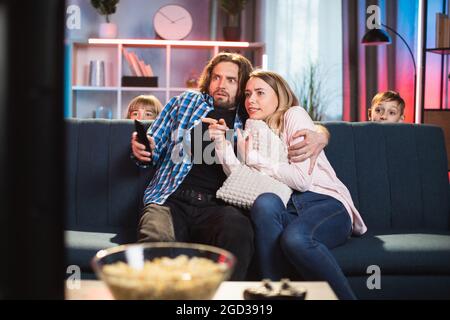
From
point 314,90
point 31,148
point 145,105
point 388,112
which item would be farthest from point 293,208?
point 314,90

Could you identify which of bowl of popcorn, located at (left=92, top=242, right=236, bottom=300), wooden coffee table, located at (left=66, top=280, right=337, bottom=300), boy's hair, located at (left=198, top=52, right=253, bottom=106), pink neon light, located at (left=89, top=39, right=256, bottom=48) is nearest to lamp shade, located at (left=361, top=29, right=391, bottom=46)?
pink neon light, located at (left=89, top=39, right=256, bottom=48)

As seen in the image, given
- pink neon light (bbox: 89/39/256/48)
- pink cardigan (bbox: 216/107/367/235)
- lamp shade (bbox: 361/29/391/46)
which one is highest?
pink neon light (bbox: 89/39/256/48)

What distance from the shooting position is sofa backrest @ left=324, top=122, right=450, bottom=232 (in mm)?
2387

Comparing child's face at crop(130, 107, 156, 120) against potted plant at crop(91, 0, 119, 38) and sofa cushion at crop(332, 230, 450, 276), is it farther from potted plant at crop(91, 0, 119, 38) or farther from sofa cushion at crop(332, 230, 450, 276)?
potted plant at crop(91, 0, 119, 38)

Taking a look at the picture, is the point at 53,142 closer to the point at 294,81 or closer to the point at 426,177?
the point at 426,177

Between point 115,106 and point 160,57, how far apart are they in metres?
0.56

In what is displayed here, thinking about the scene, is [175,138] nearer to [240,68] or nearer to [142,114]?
[240,68]

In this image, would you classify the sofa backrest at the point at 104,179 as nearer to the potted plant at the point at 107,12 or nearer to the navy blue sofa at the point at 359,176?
the navy blue sofa at the point at 359,176

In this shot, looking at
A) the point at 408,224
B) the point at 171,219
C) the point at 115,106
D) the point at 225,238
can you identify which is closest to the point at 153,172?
the point at 171,219

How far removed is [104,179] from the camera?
92.8 inches

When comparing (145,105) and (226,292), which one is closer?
(226,292)

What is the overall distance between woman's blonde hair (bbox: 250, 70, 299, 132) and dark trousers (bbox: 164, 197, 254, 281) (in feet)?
1.16

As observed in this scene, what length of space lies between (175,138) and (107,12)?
2706 millimetres

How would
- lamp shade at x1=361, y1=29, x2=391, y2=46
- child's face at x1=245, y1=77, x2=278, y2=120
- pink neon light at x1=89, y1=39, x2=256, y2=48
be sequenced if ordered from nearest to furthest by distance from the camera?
child's face at x1=245, y1=77, x2=278, y2=120, lamp shade at x1=361, y1=29, x2=391, y2=46, pink neon light at x1=89, y1=39, x2=256, y2=48
